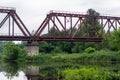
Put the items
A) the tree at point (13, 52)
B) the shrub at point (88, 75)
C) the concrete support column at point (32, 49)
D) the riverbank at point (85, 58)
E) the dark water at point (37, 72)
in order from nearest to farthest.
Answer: the shrub at point (88, 75)
the dark water at point (37, 72)
the riverbank at point (85, 58)
the tree at point (13, 52)
the concrete support column at point (32, 49)

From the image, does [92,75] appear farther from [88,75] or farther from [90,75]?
[88,75]

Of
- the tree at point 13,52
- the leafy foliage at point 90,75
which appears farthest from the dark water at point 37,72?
the tree at point 13,52

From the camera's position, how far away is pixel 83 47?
114562mm

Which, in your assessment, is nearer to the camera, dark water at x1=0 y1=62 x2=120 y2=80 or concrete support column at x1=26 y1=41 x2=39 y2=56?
dark water at x1=0 y1=62 x2=120 y2=80

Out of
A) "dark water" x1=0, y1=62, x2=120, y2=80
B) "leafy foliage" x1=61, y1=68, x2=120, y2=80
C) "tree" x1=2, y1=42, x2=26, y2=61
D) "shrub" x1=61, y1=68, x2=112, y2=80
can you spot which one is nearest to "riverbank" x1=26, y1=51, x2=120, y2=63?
"tree" x1=2, y1=42, x2=26, y2=61

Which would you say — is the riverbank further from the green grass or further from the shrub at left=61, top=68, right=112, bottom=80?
the green grass

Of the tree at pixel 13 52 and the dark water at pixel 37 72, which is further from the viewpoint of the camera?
the tree at pixel 13 52

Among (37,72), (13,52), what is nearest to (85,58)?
(13,52)

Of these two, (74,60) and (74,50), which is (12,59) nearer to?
(74,60)

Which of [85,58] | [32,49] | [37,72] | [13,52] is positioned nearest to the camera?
[37,72]

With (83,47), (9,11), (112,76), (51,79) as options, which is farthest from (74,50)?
(112,76)

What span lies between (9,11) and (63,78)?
63.6m

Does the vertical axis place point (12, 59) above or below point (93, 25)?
below

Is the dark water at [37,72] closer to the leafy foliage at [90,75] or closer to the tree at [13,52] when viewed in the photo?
the leafy foliage at [90,75]
